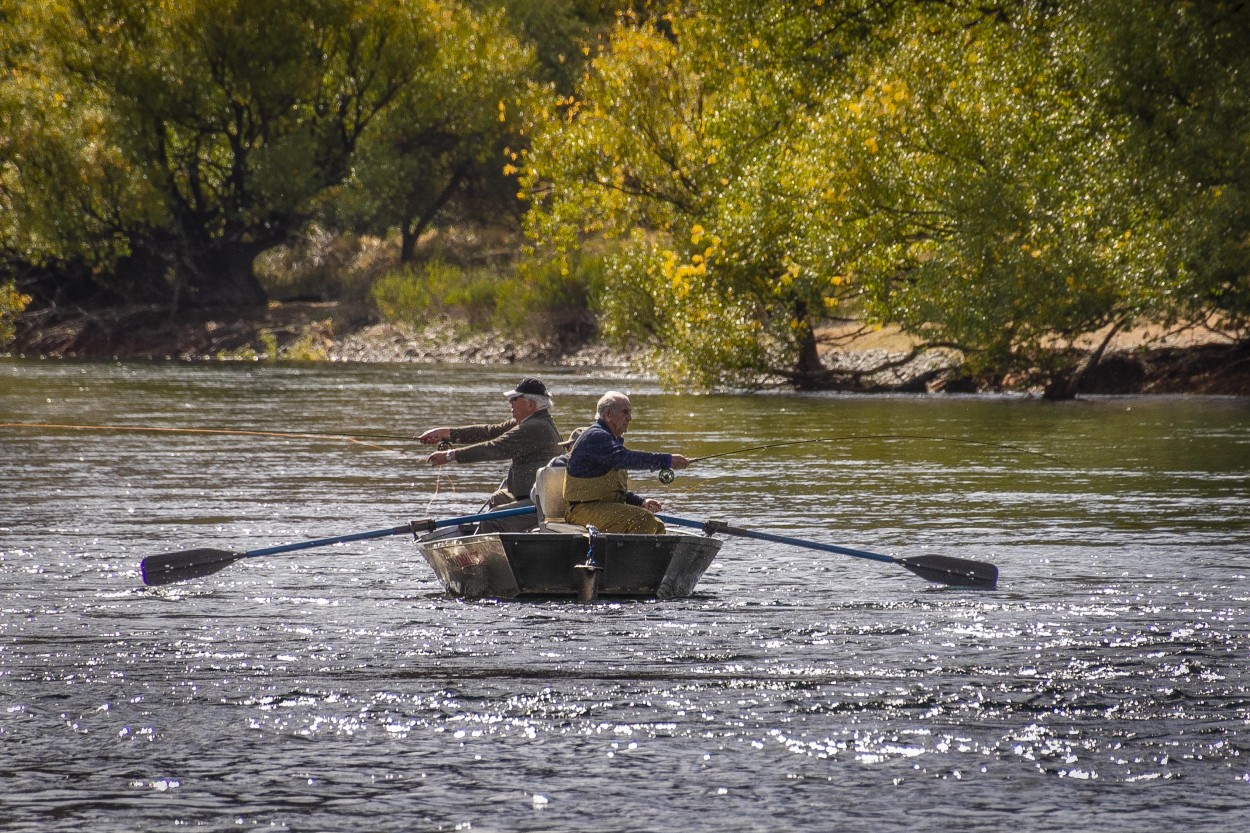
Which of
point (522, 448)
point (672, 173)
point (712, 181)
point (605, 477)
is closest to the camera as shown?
point (605, 477)

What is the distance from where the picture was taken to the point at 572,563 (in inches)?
480

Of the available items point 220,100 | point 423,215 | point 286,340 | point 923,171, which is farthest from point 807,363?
point 423,215

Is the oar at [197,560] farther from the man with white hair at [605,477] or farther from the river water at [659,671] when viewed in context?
the man with white hair at [605,477]

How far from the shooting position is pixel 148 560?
1263 cm

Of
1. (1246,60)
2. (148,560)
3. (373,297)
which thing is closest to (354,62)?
(373,297)

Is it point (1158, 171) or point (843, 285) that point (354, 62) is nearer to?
point (843, 285)

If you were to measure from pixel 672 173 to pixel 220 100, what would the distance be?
73.8ft

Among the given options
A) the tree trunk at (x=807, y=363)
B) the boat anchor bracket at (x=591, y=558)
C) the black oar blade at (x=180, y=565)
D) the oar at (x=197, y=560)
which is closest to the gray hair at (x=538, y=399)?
the oar at (x=197, y=560)

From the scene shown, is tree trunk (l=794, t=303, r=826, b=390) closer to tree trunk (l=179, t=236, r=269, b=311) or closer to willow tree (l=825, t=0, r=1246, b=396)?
willow tree (l=825, t=0, r=1246, b=396)

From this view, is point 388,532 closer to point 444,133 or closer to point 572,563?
point 572,563

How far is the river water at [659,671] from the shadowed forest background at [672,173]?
8879mm

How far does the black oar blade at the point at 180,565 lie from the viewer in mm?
12617

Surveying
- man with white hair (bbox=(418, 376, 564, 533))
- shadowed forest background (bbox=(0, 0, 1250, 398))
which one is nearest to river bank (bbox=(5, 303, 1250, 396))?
shadowed forest background (bbox=(0, 0, 1250, 398))

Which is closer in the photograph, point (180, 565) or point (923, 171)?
point (180, 565)
